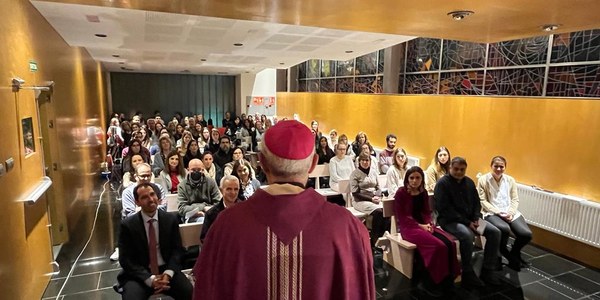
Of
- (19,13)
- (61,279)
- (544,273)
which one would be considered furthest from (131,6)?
(544,273)

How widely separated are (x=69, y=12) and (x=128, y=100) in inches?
452

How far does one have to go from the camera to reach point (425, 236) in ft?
11.6

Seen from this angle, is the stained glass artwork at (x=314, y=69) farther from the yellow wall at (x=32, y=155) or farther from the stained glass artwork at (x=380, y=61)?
the yellow wall at (x=32, y=155)

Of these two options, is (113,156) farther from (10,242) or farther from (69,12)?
(10,242)

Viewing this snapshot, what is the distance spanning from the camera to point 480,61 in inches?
253

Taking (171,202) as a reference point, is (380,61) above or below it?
above

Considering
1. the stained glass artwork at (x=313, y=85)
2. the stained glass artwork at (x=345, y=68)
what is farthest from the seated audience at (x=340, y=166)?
the stained glass artwork at (x=313, y=85)

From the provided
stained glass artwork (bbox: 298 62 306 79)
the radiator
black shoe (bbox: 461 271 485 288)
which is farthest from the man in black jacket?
stained glass artwork (bbox: 298 62 306 79)

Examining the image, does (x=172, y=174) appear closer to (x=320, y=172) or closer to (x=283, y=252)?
(x=320, y=172)

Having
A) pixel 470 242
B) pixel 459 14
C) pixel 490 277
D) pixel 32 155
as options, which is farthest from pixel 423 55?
pixel 32 155

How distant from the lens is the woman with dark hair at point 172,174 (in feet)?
14.5

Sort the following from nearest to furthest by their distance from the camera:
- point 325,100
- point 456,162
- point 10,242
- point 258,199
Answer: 1. point 258,199
2. point 10,242
3. point 456,162
4. point 325,100

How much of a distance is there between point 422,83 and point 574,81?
327cm

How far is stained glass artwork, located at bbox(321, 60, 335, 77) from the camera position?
11575 millimetres
